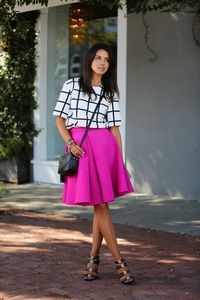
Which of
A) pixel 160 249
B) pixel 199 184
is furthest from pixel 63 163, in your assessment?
pixel 199 184

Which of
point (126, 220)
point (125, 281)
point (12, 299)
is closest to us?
point (12, 299)

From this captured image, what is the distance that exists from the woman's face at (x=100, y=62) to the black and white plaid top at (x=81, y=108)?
5.8 inches

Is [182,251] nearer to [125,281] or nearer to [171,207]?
[125,281]

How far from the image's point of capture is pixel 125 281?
183 inches

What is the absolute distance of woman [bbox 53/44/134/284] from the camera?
4.61 metres

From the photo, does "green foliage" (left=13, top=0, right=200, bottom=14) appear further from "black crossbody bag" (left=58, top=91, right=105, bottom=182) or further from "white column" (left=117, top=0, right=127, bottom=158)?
"black crossbody bag" (left=58, top=91, right=105, bottom=182)

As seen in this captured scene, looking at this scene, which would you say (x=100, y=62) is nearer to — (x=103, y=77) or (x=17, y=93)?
(x=103, y=77)

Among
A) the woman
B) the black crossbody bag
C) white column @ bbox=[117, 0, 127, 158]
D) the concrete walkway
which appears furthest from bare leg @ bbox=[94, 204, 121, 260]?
white column @ bbox=[117, 0, 127, 158]

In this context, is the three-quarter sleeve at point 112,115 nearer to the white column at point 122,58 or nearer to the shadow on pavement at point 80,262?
the shadow on pavement at point 80,262

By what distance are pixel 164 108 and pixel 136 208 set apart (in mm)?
1691

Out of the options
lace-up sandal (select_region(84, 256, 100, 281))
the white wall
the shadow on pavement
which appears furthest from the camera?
the white wall

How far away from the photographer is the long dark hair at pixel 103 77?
4.73m

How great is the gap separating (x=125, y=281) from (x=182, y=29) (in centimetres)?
486

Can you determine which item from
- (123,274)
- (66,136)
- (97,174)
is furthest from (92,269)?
(66,136)
